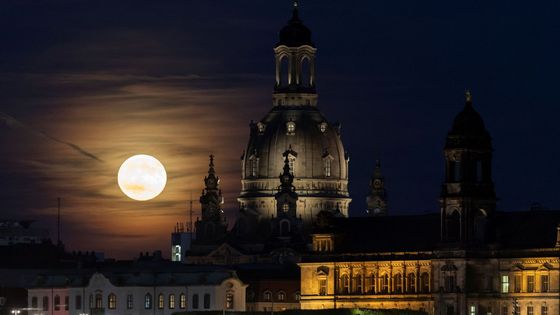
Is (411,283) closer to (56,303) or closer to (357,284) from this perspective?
(357,284)

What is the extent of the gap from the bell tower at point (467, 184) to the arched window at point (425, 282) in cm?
495

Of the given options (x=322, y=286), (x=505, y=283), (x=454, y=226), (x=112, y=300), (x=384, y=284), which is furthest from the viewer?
(x=112, y=300)

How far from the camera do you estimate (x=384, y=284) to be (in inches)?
7431

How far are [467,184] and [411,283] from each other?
437 inches

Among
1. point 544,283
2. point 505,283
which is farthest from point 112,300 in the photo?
point 544,283

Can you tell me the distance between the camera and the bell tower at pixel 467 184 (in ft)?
588

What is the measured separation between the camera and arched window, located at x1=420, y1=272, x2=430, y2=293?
184 metres

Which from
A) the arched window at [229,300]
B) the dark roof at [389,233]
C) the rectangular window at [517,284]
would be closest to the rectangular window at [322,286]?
the dark roof at [389,233]

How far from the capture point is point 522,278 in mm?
177125

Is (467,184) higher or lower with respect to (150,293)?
higher

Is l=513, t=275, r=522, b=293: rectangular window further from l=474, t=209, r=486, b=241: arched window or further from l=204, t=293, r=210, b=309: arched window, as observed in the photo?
l=204, t=293, r=210, b=309: arched window

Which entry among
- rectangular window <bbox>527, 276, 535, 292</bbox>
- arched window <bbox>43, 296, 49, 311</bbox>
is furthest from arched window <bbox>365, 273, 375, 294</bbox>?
arched window <bbox>43, 296, 49, 311</bbox>

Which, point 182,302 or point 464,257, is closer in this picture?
point 464,257

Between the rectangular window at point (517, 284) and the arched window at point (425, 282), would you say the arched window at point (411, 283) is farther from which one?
the rectangular window at point (517, 284)
